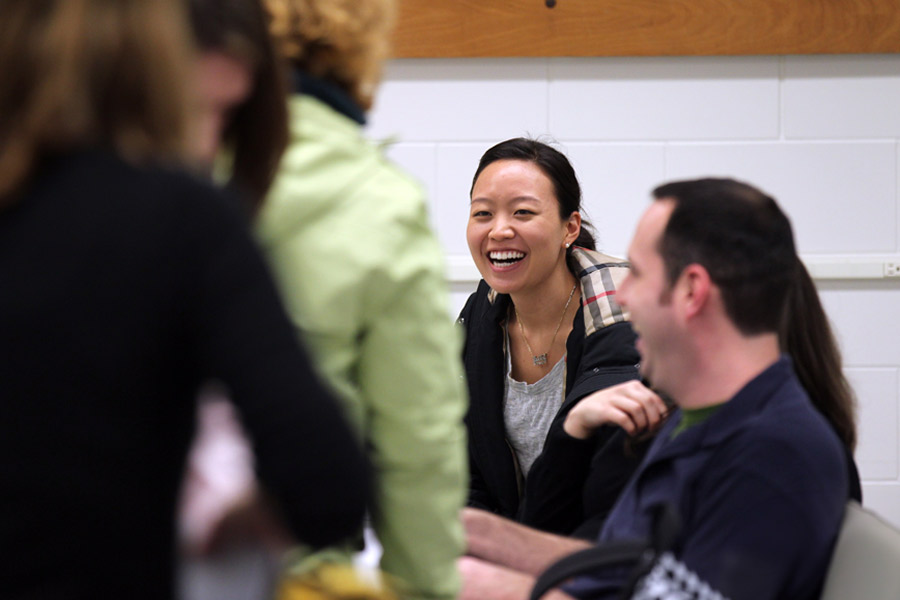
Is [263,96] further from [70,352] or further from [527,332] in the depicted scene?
[527,332]

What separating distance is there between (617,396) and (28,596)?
1.26 metres

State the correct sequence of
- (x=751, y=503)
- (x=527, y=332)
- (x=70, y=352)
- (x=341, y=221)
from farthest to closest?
(x=527, y=332)
(x=751, y=503)
(x=341, y=221)
(x=70, y=352)

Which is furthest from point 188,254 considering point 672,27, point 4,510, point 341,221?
point 672,27

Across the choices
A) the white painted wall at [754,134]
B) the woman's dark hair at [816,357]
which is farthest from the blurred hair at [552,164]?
the woman's dark hair at [816,357]

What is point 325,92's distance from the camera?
104cm

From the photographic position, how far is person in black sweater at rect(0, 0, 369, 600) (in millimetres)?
581

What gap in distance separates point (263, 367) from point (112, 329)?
0.30 ft

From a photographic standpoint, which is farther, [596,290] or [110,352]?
[596,290]

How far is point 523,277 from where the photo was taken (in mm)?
2418

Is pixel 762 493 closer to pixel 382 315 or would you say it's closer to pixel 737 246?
pixel 737 246

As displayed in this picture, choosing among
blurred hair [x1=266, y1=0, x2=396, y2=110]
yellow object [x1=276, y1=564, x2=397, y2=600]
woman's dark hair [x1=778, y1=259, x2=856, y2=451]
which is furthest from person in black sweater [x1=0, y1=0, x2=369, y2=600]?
woman's dark hair [x1=778, y1=259, x2=856, y2=451]

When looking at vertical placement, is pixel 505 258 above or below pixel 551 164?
below

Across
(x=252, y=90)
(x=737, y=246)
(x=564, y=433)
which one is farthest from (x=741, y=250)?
(x=252, y=90)

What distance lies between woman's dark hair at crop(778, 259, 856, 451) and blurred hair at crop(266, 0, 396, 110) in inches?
33.1
